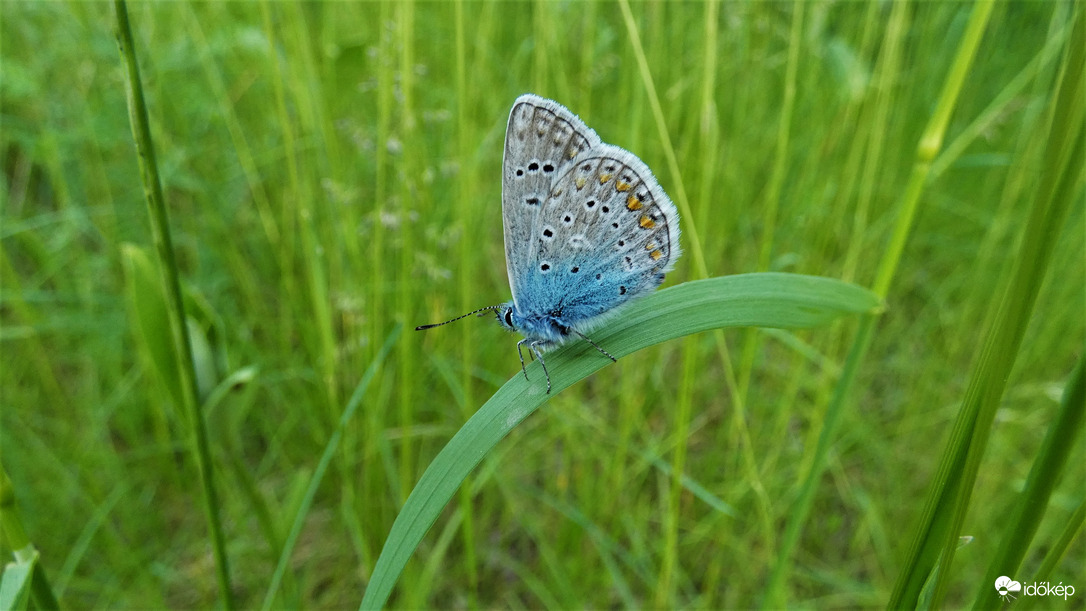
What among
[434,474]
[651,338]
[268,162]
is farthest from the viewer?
[268,162]

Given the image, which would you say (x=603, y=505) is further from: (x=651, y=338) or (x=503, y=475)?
(x=651, y=338)

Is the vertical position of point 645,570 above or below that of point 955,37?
below

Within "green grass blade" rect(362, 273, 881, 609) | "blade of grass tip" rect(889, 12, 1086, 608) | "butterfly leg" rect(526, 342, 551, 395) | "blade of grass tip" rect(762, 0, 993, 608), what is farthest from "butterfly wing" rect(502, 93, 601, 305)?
"blade of grass tip" rect(889, 12, 1086, 608)

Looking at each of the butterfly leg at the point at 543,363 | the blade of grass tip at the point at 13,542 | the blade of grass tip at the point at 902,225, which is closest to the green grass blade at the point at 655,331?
the butterfly leg at the point at 543,363

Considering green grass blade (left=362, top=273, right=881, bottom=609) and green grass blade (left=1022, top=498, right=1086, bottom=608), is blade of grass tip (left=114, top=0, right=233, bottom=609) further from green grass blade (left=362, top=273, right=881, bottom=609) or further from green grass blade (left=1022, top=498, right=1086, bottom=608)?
green grass blade (left=1022, top=498, right=1086, bottom=608)

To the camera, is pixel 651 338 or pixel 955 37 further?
pixel 955 37

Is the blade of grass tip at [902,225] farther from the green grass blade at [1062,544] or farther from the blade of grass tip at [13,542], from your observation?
the blade of grass tip at [13,542]

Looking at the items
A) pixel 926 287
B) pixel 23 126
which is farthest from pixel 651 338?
pixel 23 126
